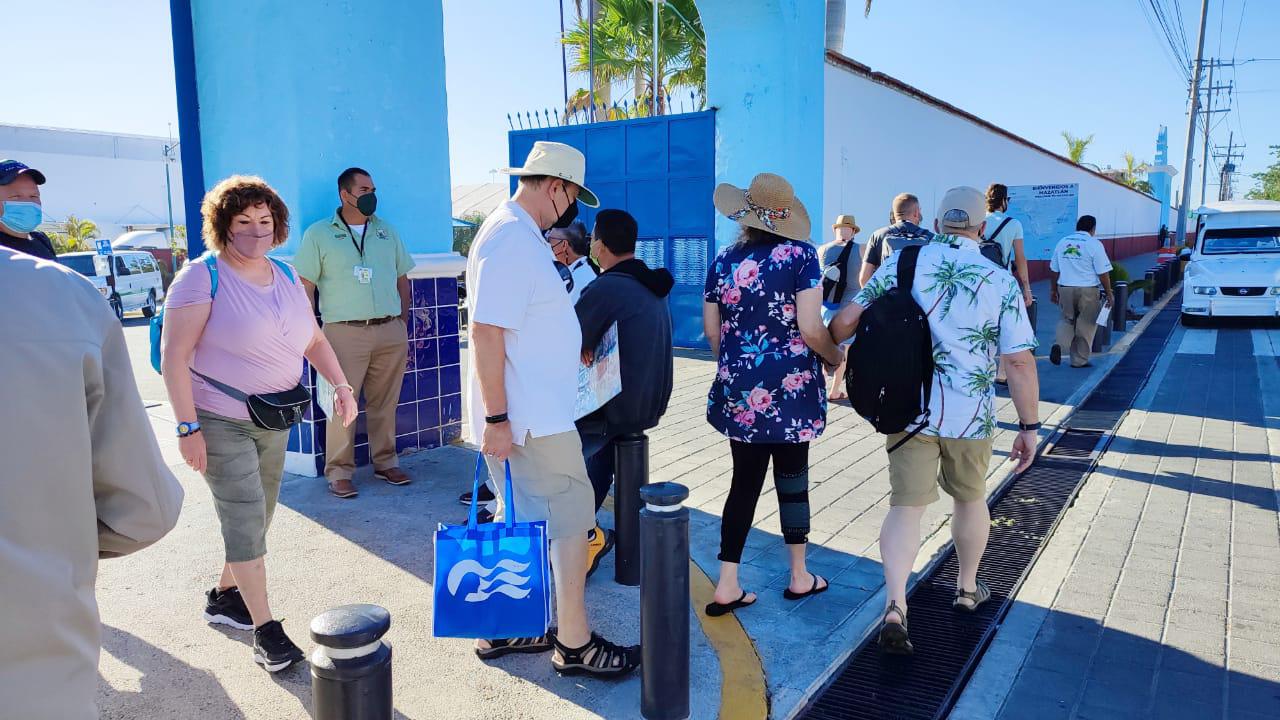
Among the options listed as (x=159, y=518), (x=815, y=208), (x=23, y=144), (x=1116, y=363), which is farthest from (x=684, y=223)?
(x=23, y=144)

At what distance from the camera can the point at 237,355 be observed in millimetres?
3168

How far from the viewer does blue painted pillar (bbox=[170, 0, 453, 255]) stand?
548cm

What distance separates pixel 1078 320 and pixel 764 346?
8.11 m

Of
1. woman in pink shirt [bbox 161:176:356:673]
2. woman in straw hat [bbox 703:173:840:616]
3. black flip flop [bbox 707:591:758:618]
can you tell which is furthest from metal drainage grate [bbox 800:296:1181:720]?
woman in pink shirt [bbox 161:176:356:673]

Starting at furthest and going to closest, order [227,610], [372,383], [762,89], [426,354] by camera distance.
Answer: [762,89]
[426,354]
[372,383]
[227,610]

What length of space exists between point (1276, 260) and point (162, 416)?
16506mm

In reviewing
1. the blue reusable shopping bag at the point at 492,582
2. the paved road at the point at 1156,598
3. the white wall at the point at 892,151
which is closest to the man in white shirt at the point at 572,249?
the blue reusable shopping bag at the point at 492,582

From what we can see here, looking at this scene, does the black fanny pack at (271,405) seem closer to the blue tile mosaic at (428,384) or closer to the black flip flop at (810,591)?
the black flip flop at (810,591)

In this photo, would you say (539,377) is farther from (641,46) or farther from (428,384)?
(641,46)

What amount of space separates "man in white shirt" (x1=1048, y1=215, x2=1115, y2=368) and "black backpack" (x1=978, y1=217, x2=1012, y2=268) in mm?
2712

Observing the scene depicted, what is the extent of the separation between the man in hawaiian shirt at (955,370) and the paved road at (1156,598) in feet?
1.95

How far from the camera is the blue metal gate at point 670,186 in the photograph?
1102 centimetres

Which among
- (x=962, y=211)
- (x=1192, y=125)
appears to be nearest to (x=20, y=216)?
(x=962, y=211)

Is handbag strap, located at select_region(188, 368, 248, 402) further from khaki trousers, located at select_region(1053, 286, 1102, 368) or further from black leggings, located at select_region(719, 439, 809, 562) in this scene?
khaki trousers, located at select_region(1053, 286, 1102, 368)
